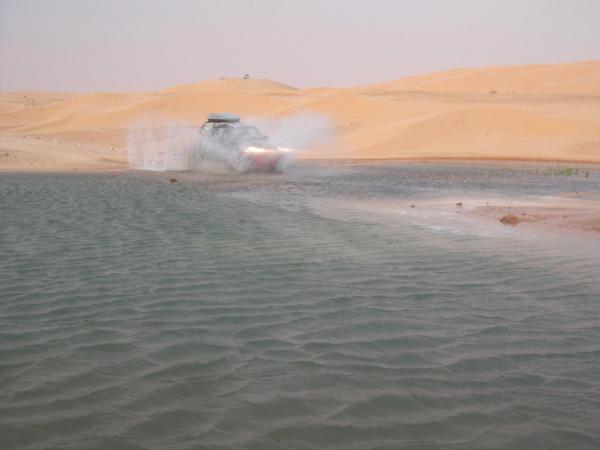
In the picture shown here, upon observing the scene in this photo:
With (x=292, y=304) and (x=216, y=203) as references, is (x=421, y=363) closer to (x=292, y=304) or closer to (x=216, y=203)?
(x=292, y=304)

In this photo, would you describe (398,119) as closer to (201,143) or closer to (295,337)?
(201,143)

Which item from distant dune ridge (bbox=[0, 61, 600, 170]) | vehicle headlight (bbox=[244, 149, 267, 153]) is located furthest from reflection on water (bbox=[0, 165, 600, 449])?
distant dune ridge (bbox=[0, 61, 600, 170])

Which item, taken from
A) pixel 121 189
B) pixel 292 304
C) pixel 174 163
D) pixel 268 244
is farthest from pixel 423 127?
pixel 292 304

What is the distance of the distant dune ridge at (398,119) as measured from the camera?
35.5 m

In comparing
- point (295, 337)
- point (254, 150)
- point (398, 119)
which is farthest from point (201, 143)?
point (398, 119)

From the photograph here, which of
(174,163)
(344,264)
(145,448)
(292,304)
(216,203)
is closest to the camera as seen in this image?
(145,448)

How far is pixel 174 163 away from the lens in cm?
2717

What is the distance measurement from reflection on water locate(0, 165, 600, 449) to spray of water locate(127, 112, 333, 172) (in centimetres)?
1409

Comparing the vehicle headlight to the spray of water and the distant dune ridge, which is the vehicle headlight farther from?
the distant dune ridge

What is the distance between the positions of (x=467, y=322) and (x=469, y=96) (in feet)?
202

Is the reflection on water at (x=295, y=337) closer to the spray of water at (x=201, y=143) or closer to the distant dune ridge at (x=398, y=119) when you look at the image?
the spray of water at (x=201, y=143)

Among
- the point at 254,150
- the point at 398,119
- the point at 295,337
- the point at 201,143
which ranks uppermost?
the point at 398,119

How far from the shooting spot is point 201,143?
25.0 m

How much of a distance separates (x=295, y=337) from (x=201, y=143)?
2049 cm
